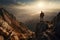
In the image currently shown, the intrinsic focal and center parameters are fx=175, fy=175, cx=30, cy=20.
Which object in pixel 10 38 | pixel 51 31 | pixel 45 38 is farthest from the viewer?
pixel 10 38

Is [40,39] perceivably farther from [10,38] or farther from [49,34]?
[10,38]

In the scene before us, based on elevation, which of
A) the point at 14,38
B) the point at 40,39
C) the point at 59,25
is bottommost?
the point at 14,38

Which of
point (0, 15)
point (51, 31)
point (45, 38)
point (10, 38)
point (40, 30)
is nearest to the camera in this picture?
point (45, 38)

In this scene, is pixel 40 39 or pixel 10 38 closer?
pixel 40 39

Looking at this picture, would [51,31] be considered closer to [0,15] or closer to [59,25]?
[59,25]

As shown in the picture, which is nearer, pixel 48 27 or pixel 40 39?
pixel 40 39

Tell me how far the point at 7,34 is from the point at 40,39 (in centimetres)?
4043

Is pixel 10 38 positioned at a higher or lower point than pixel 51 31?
lower

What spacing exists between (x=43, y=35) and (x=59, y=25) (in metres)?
13.1

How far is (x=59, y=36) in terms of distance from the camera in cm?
11938

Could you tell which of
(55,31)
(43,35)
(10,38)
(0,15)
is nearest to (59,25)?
(55,31)

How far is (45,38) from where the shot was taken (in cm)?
11731

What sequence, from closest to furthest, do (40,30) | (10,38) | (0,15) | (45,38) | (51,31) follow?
(45,38) < (51,31) < (40,30) < (10,38) < (0,15)

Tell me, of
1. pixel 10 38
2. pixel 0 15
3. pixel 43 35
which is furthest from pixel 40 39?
pixel 0 15
